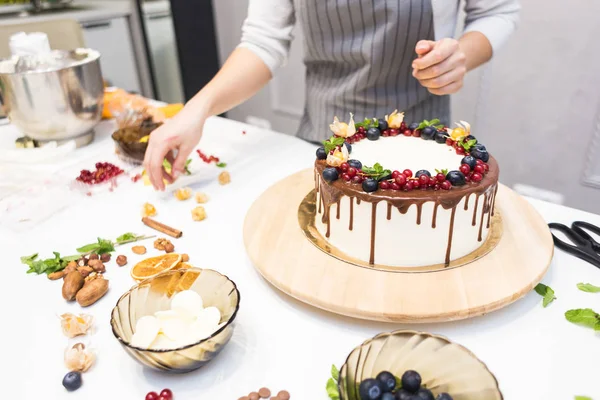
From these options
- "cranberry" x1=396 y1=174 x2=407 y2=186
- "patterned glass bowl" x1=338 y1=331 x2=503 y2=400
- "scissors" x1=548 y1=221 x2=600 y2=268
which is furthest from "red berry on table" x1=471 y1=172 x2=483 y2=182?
"patterned glass bowl" x1=338 y1=331 x2=503 y2=400

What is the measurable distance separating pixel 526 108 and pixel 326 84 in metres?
1.57

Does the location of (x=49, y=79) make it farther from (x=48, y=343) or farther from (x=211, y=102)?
(x=48, y=343)

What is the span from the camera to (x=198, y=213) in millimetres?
1221

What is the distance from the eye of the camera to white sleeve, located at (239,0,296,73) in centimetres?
157

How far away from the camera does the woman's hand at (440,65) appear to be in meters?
1.15

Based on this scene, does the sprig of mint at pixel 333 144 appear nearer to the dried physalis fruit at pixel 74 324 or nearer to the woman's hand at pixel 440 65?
the woman's hand at pixel 440 65

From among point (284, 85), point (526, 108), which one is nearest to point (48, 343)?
point (526, 108)

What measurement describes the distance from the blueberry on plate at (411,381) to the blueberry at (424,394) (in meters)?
0.01

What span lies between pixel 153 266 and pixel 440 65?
83 cm

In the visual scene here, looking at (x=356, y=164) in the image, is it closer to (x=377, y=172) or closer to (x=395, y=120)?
(x=377, y=172)

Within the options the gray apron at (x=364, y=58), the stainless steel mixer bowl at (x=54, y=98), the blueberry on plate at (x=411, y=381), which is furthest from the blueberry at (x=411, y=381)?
the stainless steel mixer bowl at (x=54, y=98)

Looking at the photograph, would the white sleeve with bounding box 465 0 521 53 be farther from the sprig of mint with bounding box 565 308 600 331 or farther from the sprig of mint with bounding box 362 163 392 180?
the sprig of mint with bounding box 565 308 600 331

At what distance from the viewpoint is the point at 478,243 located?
1.04 meters

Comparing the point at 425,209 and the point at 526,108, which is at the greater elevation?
the point at 425,209
